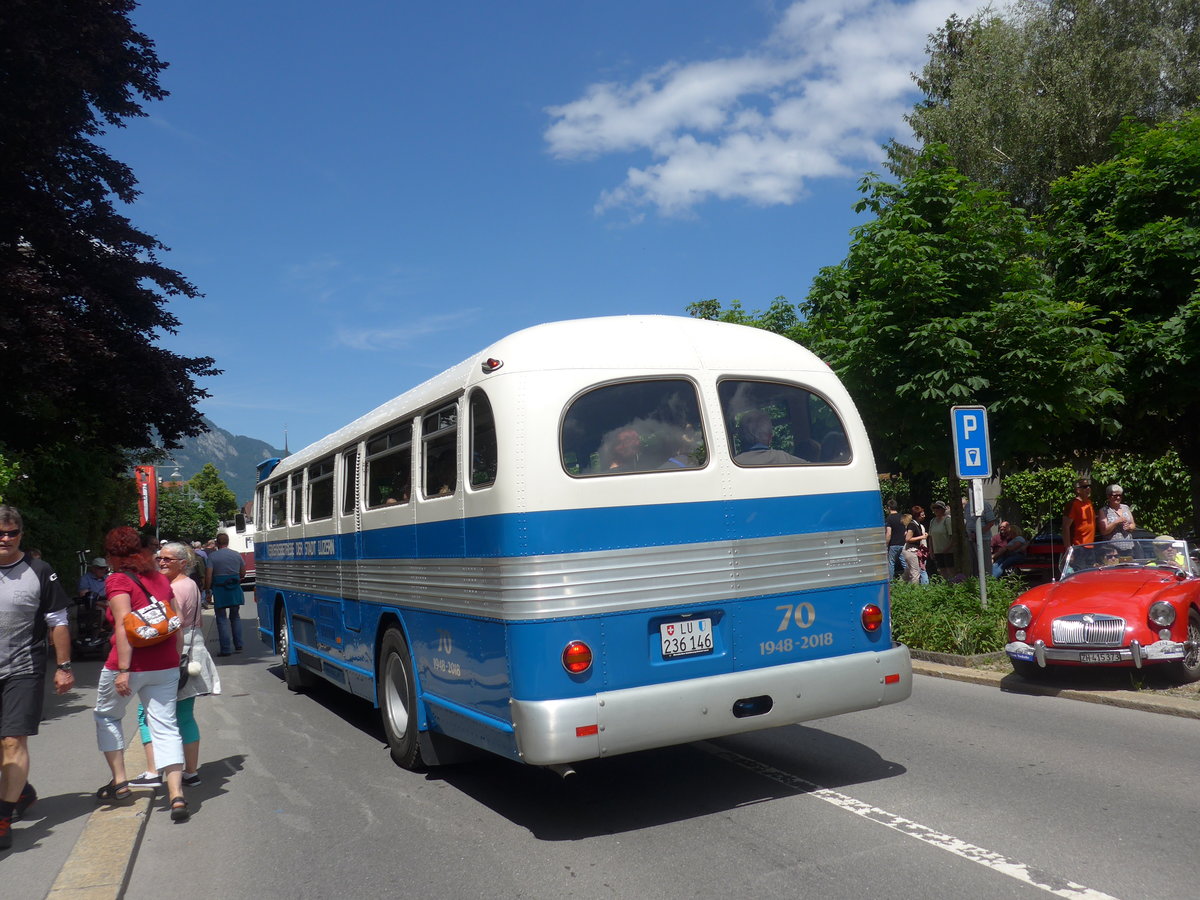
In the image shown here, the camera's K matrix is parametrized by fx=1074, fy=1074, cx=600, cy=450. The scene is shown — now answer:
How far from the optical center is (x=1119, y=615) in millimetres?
9414

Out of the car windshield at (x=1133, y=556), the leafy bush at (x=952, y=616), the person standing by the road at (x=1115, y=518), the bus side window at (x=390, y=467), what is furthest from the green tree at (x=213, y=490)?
the car windshield at (x=1133, y=556)

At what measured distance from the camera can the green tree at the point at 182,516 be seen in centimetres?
7535

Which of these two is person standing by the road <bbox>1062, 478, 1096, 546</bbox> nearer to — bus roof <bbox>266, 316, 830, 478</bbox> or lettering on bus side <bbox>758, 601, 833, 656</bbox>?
bus roof <bbox>266, 316, 830, 478</bbox>

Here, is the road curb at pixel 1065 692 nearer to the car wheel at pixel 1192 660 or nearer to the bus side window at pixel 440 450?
the car wheel at pixel 1192 660

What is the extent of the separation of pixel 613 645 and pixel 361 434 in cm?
398

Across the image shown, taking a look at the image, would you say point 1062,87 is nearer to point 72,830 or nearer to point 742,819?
point 742,819

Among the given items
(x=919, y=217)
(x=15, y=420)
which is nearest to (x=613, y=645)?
(x=919, y=217)

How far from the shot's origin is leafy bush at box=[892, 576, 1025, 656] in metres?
11.7

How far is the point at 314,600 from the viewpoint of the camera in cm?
1063

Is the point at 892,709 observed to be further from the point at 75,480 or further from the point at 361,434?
the point at 75,480

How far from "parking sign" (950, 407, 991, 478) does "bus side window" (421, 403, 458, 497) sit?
743 centimetres

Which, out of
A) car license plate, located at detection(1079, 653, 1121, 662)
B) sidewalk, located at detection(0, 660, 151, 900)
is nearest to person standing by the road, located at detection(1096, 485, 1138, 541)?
car license plate, located at detection(1079, 653, 1121, 662)

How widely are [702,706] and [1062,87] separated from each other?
27.7 meters

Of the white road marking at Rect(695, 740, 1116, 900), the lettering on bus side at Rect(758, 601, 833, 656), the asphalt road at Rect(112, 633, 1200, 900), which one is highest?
the lettering on bus side at Rect(758, 601, 833, 656)
